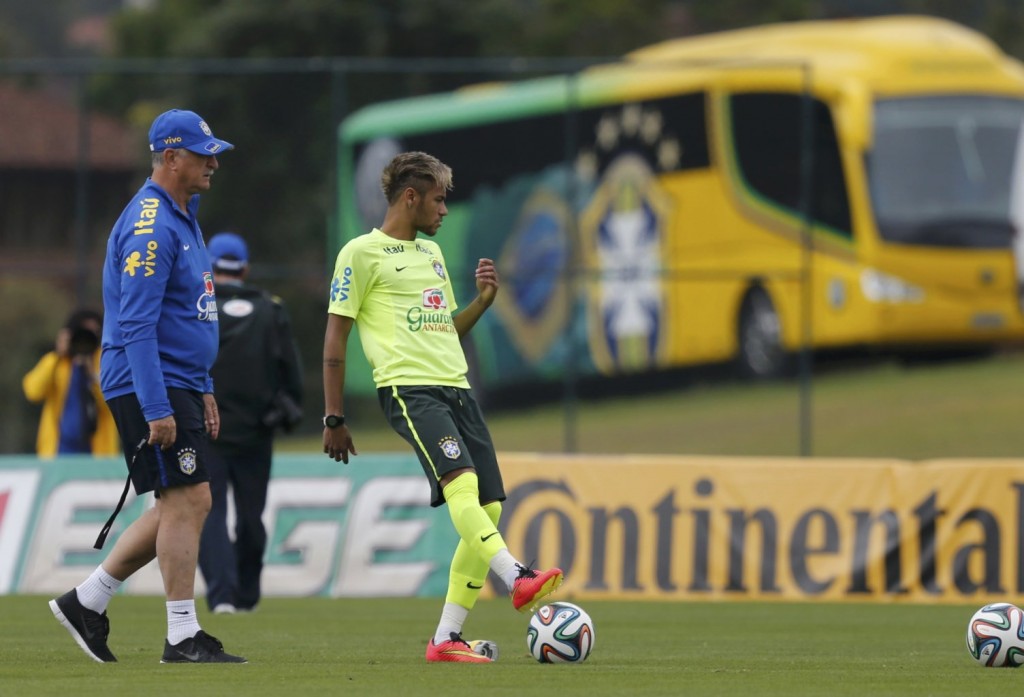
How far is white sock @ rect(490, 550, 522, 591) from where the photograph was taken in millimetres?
8078

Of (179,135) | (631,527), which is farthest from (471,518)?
(631,527)

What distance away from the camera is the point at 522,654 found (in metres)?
9.28

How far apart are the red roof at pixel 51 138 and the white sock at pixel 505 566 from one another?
15613 mm

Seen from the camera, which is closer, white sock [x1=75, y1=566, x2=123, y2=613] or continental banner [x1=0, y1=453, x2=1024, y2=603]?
white sock [x1=75, y1=566, x2=123, y2=613]

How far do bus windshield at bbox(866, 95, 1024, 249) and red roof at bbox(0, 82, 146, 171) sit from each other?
9.56 m

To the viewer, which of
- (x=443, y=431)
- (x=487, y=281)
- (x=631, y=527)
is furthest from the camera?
(x=631, y=527)

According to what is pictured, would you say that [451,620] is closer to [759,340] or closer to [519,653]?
[519,653]

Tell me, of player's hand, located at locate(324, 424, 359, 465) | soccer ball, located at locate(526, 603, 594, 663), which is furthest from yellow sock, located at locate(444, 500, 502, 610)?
player's hand, located at locate(324, 424, 359, 465)

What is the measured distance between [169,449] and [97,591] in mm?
689

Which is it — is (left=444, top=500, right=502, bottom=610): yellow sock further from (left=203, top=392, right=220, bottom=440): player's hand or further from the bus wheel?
the bus wheel

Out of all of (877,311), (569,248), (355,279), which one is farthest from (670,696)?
(877,311)

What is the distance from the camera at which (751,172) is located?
2630 cm

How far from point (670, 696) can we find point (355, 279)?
7.44ft

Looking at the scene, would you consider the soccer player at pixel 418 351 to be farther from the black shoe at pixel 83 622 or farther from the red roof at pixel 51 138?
the red roof at pixel 51 138
